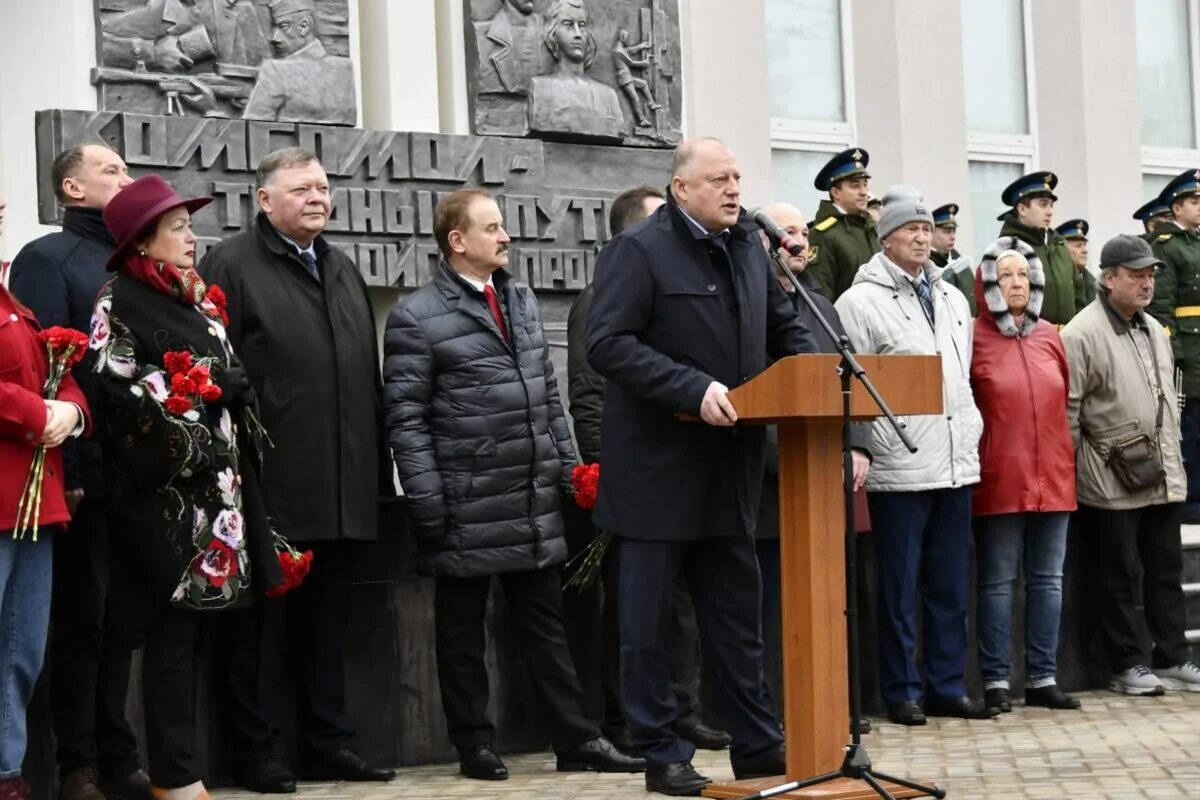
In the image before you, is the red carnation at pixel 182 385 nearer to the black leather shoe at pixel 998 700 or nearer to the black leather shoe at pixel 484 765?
the black leather shoe at pixel 484 765

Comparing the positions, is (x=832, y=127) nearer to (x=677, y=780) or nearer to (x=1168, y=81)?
(x=1168, y=81)

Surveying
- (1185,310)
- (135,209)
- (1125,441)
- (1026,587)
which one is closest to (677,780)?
(135,209)

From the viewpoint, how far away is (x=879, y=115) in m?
13.3

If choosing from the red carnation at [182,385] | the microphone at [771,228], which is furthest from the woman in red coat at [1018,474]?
the red carnation at [182,385]

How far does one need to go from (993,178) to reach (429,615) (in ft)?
24.6

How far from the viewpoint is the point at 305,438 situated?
7402 millimetres

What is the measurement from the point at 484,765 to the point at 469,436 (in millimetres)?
1145

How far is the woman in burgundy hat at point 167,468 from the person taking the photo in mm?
6379

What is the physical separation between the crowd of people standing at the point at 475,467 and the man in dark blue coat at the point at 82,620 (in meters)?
0.01

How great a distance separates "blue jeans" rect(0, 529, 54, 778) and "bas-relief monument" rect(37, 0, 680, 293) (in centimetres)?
255

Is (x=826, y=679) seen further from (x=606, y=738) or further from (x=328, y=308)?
(x=328, y=308)

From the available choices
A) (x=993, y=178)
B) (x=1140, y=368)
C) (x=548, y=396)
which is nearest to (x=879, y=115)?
(x=993, y=178)

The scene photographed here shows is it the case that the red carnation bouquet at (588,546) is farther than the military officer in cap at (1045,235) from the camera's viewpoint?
No

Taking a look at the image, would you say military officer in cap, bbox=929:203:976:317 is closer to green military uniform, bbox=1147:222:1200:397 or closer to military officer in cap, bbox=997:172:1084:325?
military officer in cap, bbox=997:172:1084:325
